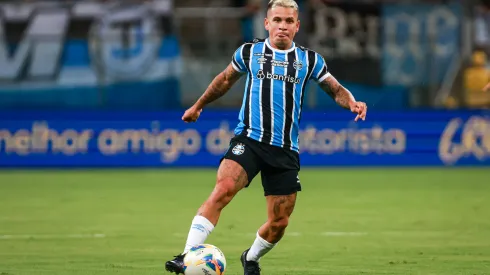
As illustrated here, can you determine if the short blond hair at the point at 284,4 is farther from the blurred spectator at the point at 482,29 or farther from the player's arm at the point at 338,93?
the blurred spectator at the point at 482,29

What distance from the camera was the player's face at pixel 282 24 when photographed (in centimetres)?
715

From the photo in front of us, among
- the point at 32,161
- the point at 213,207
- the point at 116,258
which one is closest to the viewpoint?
the point at 213,207

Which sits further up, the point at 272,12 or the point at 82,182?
the point at 272,12

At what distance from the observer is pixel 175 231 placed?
1073 cm

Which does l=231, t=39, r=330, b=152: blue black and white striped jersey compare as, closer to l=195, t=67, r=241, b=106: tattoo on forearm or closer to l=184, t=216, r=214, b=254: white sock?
l=195, t=67, r=241, b=106: tattoo on forearm

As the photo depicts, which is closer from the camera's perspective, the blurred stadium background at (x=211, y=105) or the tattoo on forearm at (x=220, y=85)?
the tattoo on forearm at (x=220, y=85)

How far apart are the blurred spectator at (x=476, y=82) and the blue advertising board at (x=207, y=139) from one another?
85cm

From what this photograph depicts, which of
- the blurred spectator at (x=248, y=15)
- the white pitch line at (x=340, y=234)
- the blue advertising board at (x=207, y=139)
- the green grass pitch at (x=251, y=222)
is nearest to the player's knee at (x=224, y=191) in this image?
the green grass pitch at (x=251, y=222)

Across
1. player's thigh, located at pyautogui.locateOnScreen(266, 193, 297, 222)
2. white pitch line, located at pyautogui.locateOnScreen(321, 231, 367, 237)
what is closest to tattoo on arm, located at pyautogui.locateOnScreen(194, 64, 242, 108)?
player's thigh, located at pyautogui.locateOnScreen(266, 193, 297, 222)

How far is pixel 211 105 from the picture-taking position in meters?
19.4

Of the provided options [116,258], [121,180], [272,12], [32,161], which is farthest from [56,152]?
[272,12]

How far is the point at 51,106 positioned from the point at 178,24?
3.02m

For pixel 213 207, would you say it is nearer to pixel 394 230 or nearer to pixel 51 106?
pixel 394 230

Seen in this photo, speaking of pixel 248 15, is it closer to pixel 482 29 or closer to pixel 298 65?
pixel 482 29
